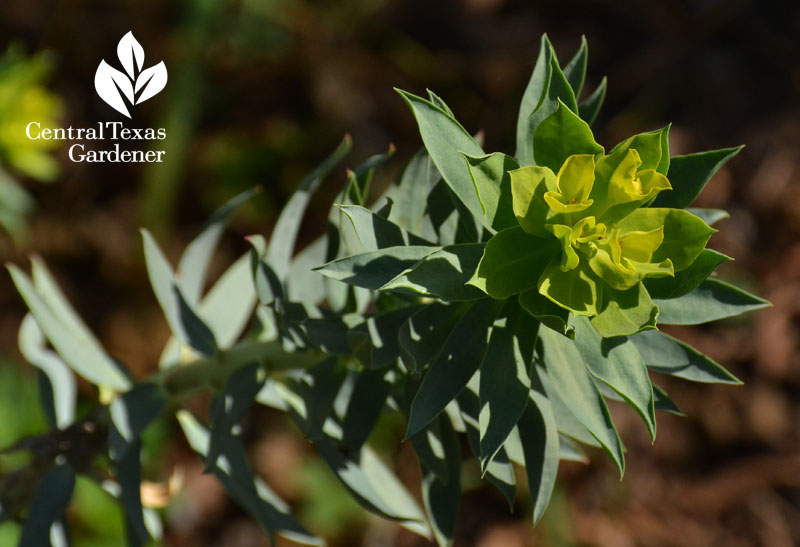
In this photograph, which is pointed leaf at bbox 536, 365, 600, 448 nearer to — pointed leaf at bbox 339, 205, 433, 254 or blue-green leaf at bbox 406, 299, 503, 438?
blue-green leaf at bbox 406, 299, 503, 438

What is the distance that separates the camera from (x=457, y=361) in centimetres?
91

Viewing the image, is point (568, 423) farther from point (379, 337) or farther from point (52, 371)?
point (52, 371)

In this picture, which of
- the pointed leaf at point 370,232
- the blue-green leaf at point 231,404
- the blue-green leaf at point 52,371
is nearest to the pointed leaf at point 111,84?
the blue-green leaf at point 52,371

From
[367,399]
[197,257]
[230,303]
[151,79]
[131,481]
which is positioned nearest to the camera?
[367,399]

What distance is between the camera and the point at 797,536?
296 cm

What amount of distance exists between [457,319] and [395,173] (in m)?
2.19

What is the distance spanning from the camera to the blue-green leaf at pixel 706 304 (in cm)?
92

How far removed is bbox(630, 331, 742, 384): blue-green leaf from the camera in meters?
0.95

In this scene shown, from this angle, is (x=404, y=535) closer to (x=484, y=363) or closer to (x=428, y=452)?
(x=428, y=452)

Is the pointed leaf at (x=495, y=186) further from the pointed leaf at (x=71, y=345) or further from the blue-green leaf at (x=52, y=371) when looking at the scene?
the blue-green leaf at (x=52, y=371)

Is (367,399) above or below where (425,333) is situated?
below

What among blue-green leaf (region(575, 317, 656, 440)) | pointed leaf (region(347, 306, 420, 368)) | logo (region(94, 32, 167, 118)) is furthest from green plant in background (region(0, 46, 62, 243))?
blue-green leaf (region(575, 317, 656, 440))

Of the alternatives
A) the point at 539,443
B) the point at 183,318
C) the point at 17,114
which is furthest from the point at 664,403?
the point at 17,114

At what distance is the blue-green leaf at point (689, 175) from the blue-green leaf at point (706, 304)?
0.12 meters
